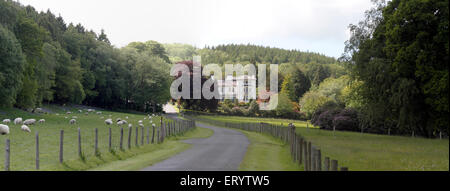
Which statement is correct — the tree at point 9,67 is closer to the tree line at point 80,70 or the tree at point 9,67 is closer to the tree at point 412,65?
the tree line at point 80,70

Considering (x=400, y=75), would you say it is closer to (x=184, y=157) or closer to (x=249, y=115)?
(x=184, y=157)

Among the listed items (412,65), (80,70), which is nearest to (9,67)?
(412,65)

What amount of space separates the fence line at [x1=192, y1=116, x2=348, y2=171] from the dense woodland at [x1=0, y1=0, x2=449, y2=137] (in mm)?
8950

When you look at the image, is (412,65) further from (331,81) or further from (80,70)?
(331,81)

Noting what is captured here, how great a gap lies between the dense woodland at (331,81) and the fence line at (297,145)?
352 inches

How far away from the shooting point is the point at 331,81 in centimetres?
12556

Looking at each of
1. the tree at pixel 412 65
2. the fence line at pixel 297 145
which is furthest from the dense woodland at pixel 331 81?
the fence line at pixel 297 145

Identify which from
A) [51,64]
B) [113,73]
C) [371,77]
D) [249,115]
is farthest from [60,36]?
[371,77]

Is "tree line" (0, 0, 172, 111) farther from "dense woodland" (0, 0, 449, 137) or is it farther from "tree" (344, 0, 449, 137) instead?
"tree" (344, 0, 449, 137)

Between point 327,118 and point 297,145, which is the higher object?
point 297,145

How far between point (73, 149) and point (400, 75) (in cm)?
2692

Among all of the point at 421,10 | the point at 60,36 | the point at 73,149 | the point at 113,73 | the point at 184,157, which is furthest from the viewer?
the point at 113,73

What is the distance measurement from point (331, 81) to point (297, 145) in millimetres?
104810
